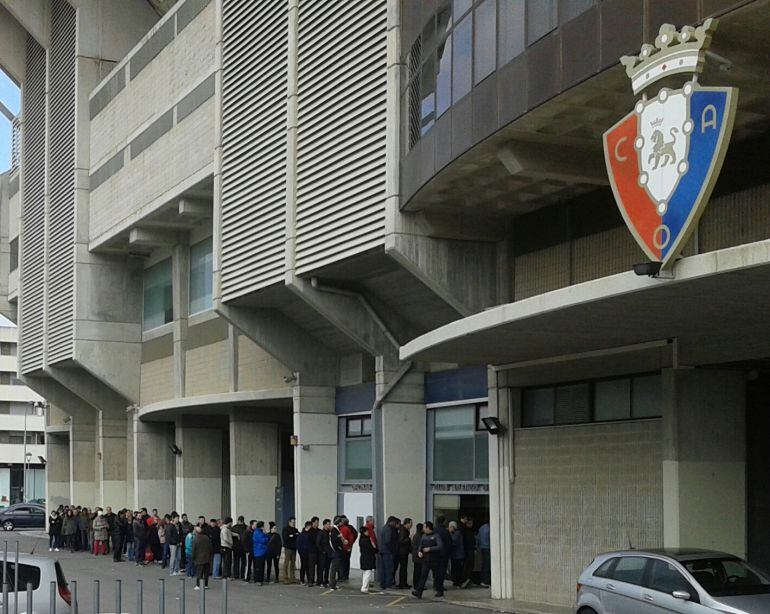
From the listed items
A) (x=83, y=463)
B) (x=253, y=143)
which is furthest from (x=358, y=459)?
(x=83, y=463)

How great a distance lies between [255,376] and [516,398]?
12.4 metres

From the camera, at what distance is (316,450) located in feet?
105

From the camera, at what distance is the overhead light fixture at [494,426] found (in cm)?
2423

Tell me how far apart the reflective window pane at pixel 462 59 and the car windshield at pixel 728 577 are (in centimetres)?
850

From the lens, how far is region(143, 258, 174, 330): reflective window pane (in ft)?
140

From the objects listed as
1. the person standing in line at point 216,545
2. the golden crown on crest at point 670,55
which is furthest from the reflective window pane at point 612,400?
the person standing in line at point 216,545

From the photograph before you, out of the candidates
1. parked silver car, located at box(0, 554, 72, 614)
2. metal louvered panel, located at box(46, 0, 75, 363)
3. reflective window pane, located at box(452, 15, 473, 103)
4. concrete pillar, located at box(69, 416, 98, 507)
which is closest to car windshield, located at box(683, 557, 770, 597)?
parked silver car, located at box(0, 554, 72, 614)

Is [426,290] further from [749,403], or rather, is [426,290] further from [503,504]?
[749,403]

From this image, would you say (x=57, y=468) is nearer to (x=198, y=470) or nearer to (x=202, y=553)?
(x=198, y=470)

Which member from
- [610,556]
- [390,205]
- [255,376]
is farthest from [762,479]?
[255,376]

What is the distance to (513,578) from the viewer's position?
23734mm

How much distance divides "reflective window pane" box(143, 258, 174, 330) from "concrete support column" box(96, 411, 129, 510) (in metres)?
5.04

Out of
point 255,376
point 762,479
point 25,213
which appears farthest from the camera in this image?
point 25,213

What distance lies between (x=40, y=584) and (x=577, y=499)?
30.7 feet
